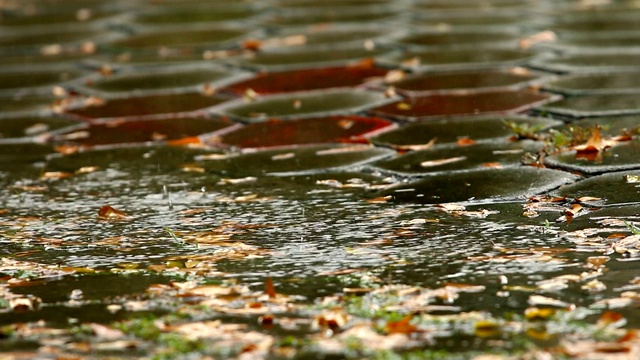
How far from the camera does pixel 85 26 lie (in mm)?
6863

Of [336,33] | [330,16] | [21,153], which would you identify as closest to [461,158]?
[21,153]

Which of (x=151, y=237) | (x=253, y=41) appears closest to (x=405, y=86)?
(x=253, y=41)

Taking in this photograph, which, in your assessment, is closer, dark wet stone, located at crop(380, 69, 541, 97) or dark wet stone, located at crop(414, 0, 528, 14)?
dark wet stone, located at crop(380, 69, 541, 97)

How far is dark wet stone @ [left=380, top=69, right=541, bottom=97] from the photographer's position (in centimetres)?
441

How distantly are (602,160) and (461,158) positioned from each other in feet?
1.36

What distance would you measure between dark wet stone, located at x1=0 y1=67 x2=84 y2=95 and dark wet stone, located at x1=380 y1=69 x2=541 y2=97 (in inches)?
62.9

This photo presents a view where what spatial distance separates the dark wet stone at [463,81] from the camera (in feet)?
14.5

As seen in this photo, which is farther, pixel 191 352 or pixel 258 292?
pixel 258 292

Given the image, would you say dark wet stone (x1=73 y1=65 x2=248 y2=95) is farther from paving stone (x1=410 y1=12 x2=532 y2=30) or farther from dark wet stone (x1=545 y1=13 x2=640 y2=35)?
dark wet stone (x1=545 y1=13 x2=640 y2=35)

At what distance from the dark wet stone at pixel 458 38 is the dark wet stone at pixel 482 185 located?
7.79 feet

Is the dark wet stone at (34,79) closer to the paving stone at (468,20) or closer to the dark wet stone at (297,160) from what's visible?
the dark wet stone at (297,160)

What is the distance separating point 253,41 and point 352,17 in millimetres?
1050

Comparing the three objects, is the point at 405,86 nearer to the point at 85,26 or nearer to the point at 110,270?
the point at 110,270

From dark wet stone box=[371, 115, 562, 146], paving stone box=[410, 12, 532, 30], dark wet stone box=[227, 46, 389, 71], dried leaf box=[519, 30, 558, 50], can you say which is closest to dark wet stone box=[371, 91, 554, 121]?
dark wet stone box=[371, 115, 562, 146]
